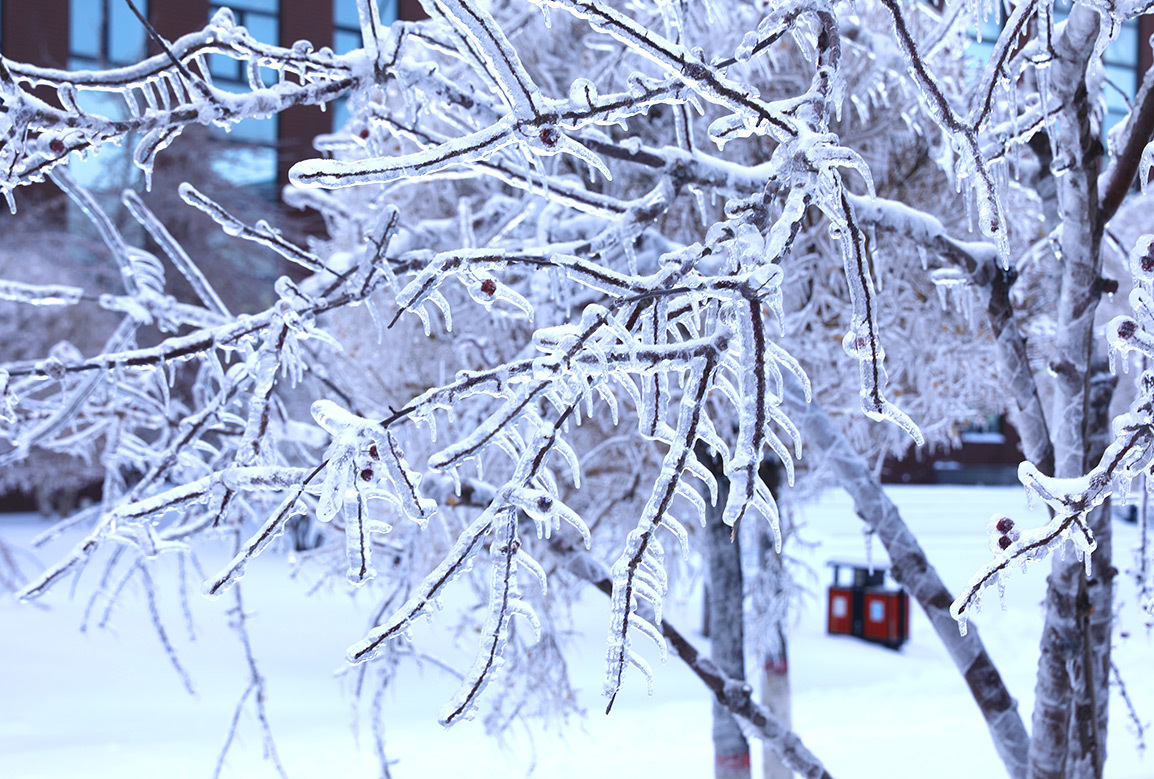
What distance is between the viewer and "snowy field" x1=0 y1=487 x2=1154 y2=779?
678 cm

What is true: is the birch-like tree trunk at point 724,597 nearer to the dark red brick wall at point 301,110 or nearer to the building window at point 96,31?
the dark red brick wall at point 301,110

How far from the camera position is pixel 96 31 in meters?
18.7

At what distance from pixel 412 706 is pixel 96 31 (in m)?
16.2

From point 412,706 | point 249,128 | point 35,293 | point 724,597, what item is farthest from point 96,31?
point 35,293

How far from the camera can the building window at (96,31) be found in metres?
18.8

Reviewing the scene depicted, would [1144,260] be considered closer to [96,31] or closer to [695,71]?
[695,71]

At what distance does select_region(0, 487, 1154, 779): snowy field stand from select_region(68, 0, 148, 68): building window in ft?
39.4

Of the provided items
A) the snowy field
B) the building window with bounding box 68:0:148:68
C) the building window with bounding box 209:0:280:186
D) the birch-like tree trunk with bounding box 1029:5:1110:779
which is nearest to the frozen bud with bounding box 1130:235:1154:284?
the birch-like tree trunk with bounding box 1029:5:1110:779

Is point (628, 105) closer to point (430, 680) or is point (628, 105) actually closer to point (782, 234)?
point (782, 234)

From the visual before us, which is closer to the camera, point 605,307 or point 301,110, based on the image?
point 605,307

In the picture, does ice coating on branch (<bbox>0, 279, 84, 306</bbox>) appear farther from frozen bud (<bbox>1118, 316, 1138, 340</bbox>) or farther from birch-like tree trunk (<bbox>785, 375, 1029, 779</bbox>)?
frozen bud (<bbox>1118, 316, 1138, 340</bbox>)

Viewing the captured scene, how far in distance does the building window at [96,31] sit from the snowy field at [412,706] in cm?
1202

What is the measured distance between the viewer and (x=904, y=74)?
3.69m

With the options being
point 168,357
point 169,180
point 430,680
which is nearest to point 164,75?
point 168,357
